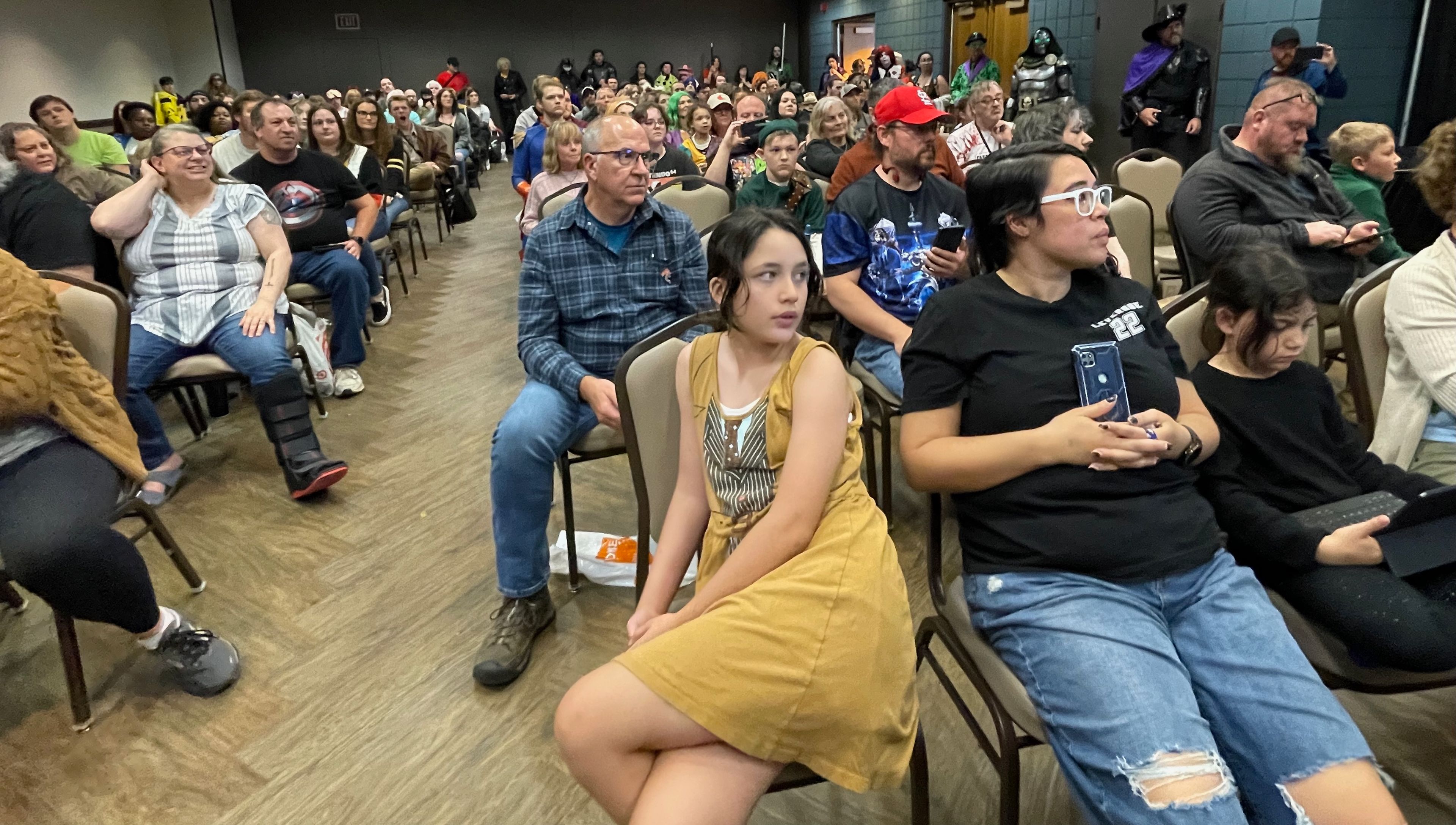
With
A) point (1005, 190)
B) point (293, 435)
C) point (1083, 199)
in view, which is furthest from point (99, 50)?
point (1083, 199)

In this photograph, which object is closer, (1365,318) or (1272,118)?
(1365,318)

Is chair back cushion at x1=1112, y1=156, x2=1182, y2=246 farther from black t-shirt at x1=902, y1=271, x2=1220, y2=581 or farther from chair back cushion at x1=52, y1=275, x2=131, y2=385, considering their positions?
chair back cushion at x1=52, y1=275, x2=131, y2=385

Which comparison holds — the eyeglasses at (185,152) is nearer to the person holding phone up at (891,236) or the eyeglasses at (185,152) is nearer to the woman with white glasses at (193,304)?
the woman with white glasses at (193,304)

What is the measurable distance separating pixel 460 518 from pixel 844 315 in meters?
1.45

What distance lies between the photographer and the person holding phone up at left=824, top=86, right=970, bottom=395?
2348 mm

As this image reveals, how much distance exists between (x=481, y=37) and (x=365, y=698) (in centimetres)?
1636

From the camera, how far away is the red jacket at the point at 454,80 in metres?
14.1

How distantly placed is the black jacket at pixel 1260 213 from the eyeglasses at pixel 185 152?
331cm

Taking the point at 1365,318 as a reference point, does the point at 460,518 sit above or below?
below

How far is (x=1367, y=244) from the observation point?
8.27ft

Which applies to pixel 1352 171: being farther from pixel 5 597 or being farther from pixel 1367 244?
pixel 5 597

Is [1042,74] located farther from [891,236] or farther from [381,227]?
[891,236]

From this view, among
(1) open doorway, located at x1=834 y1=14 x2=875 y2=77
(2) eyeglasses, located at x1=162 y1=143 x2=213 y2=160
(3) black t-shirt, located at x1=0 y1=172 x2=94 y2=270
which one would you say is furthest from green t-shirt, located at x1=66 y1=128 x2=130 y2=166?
(1) open doorway, located at x1=834 y1=14 x2=875 y2=77

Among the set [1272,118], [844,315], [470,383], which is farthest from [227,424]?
[1272,118]
